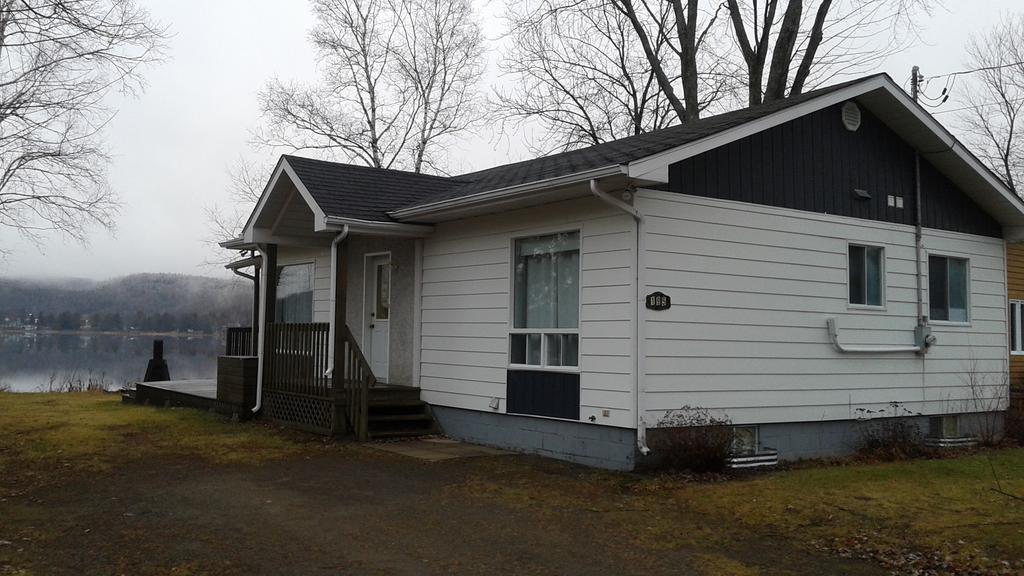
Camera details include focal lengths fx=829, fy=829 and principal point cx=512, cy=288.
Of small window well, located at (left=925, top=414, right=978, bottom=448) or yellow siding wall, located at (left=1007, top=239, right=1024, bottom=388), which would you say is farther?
yellow siding wall, located at (left=1007, top=239, right=1024, bottom=388)

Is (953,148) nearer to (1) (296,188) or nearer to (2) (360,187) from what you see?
(2) (360,187)

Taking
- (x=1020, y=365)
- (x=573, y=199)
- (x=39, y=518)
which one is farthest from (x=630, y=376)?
(x=1020, y=365)

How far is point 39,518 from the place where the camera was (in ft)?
22.2

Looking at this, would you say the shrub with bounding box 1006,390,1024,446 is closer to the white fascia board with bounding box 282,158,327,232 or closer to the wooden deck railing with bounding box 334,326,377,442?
the wooden deck railing with bounding box 334,326,377,442

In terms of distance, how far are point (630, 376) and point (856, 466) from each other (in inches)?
123

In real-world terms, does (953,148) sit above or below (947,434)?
above

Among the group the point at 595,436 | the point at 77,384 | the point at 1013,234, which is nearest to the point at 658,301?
the point at 595,436

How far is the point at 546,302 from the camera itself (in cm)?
1015

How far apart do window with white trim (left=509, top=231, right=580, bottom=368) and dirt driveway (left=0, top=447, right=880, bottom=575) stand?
1.46 meters

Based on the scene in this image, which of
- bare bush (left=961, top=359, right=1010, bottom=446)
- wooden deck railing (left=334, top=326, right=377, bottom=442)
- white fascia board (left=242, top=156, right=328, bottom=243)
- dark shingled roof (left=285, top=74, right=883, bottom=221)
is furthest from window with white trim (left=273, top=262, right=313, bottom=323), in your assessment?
bare bush (left=961, top=359, right=1010, bottom=446)

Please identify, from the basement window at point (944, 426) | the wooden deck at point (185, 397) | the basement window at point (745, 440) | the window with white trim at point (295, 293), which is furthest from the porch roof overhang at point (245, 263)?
the basement window at point (944, 426)

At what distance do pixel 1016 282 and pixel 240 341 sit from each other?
13.6 meters

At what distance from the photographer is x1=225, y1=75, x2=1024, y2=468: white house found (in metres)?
9.10

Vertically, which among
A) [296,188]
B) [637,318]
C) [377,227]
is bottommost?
[637,318]
